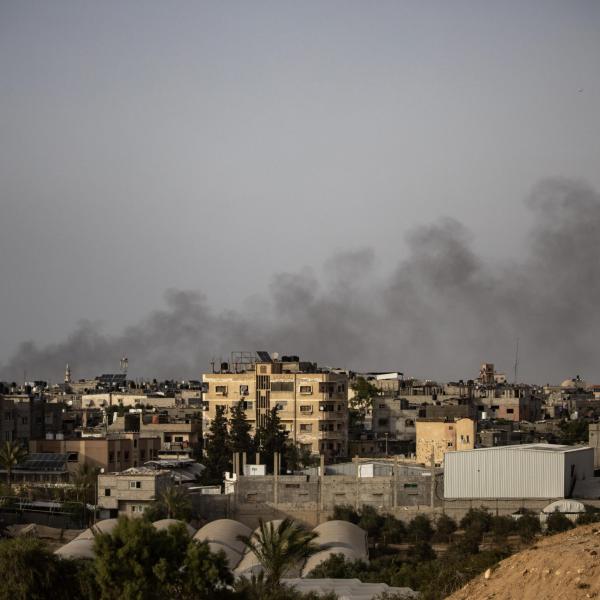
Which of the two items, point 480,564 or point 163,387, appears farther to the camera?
point 163,387

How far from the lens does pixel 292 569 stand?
167 feet

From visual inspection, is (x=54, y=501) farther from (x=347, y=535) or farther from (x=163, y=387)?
(x=163, y=387)

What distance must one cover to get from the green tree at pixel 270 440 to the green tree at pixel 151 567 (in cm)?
3954

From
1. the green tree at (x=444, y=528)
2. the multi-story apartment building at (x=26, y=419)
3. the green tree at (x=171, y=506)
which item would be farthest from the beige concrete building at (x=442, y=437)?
the green tree at (x=171, y=506)

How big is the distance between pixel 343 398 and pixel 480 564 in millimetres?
54440

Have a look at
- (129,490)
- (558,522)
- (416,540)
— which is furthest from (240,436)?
(558,522)

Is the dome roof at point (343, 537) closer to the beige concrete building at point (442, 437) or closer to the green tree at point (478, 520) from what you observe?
the green tree at point (478, 520)

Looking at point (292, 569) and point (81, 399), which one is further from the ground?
point (81, 399)

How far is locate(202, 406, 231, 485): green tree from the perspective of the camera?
76675 mm

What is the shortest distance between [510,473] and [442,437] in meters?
23.8

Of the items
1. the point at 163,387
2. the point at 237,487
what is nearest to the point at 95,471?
the point at 237,487

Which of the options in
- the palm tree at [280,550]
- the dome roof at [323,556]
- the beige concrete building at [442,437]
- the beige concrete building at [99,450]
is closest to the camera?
the palm tree at [280,550]

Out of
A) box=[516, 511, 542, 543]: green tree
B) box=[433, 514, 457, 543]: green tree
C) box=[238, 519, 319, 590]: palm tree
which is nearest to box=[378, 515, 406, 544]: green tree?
box=[433, 514, 457, 543]: green tree

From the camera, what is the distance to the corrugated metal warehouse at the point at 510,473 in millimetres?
61594
